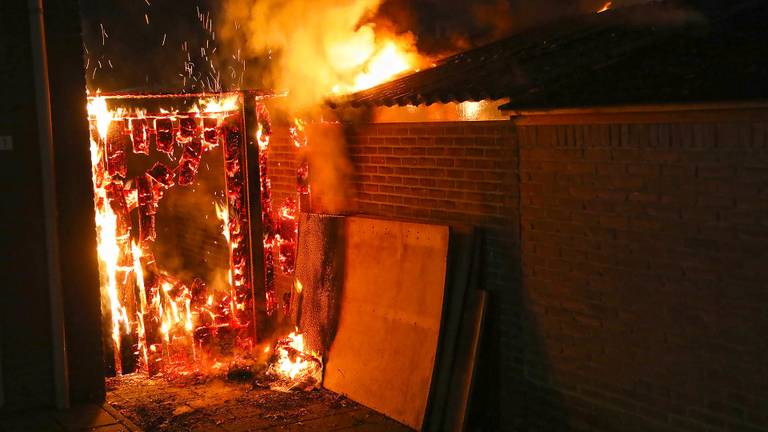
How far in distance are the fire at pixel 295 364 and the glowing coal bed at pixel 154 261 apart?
12 mm

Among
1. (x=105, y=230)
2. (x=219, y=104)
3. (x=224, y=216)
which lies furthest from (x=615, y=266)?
(x=224, y=216)

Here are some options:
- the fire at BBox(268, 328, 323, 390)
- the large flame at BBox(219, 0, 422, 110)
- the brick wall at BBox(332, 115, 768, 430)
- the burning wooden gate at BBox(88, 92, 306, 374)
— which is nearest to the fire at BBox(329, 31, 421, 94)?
the large flame at BBox(219, 0, 422, 110)

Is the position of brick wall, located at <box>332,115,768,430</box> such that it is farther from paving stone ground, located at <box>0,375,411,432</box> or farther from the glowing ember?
the glowing ember

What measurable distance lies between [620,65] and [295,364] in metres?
4.79

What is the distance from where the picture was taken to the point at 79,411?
27.6 ft

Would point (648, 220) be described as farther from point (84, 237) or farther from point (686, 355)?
point (84, 237)

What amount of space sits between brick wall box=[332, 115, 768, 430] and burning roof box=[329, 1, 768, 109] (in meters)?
0.26

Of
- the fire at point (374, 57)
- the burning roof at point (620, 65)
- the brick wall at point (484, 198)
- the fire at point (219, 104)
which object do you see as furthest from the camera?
the fire at point (374, 57)

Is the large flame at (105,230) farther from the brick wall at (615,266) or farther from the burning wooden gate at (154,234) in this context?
the brick wall at (615,266)

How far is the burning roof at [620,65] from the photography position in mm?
5898

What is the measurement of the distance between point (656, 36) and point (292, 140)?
469 cm

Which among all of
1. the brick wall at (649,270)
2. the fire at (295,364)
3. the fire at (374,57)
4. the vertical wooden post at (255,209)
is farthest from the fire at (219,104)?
the brick wall at (649,270)

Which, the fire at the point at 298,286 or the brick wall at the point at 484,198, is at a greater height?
the brick wall at the point at 484,198

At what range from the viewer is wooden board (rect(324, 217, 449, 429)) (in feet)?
25.7
